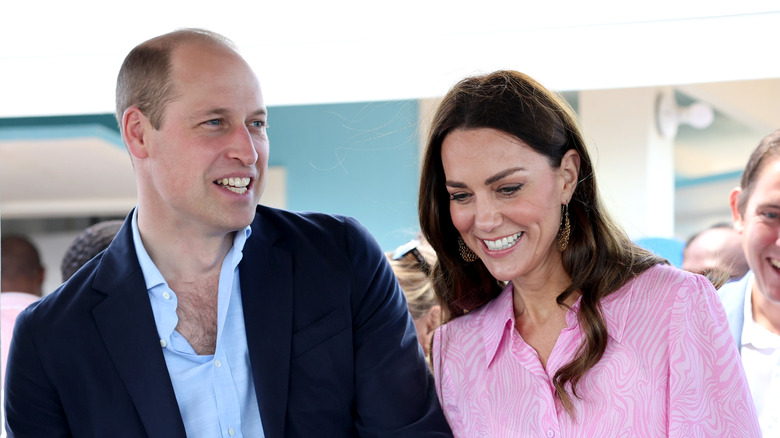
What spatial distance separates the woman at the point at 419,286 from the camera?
2.83 meters

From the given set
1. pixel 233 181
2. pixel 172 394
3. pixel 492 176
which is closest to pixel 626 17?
pixel 492 176

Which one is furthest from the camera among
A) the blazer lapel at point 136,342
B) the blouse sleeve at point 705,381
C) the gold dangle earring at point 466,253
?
the gold dangle earring at point 466,253

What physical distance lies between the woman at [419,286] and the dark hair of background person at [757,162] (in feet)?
3.24

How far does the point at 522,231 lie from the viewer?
184 cm

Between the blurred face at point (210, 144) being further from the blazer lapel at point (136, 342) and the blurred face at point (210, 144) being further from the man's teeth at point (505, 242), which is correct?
the man's teeth at point (505, 242)

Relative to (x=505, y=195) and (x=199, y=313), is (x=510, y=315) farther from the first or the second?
(x=199, y=313)

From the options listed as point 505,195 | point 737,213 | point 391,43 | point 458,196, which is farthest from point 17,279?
point 737,213

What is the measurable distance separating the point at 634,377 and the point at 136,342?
1040 millimetres

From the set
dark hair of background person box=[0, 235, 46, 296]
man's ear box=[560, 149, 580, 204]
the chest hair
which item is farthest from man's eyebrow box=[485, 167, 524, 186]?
dark hair of background person box=[0, 235, 46, 296]

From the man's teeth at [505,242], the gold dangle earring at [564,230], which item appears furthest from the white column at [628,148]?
the man's teeth at [505,242]

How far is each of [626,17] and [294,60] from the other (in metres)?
1.00

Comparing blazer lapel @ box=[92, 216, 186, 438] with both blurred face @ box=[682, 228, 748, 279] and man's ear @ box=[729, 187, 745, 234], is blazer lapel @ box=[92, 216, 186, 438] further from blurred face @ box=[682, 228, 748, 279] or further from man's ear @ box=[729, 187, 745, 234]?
blurred face @ box=[682, 228, 748, 279]

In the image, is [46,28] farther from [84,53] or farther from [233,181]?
[233,181]

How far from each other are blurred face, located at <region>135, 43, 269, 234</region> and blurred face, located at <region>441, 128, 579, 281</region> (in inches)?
17.2
